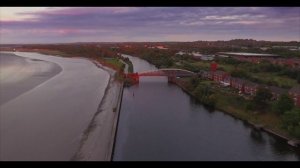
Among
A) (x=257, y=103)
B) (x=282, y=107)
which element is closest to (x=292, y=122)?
(x=282, y=107)

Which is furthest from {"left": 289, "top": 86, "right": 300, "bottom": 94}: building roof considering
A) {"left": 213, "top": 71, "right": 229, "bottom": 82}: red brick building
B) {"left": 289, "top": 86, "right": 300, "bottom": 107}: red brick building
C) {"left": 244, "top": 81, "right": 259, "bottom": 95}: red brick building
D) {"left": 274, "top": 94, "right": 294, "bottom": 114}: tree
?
{"left": 213, "top": 71, "right": 229, "bottom": 82}: red brick building

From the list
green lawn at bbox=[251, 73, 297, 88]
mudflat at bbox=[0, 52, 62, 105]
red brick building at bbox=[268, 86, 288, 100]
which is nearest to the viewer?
red brick building at bbox=[268, 86, 288, 100]

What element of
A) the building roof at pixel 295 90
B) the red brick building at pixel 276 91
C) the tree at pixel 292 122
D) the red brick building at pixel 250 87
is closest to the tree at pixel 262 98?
the red brick building at pixel 276 91

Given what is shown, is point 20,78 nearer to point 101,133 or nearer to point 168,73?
point 168,73

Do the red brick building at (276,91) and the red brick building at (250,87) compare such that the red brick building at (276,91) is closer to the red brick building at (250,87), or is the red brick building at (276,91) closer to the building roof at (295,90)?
the building roof at (295,90)

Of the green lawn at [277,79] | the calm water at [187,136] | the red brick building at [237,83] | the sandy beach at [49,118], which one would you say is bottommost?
the sandy beach at [49,118]

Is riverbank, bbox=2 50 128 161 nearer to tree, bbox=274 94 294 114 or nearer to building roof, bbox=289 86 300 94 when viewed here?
tree, bbox=274 94 294 114

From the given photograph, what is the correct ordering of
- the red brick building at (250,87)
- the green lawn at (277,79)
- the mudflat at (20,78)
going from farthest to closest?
the mudflat at (20,78) < the green lawn at (277,79) < the red brick building at (250,87)
